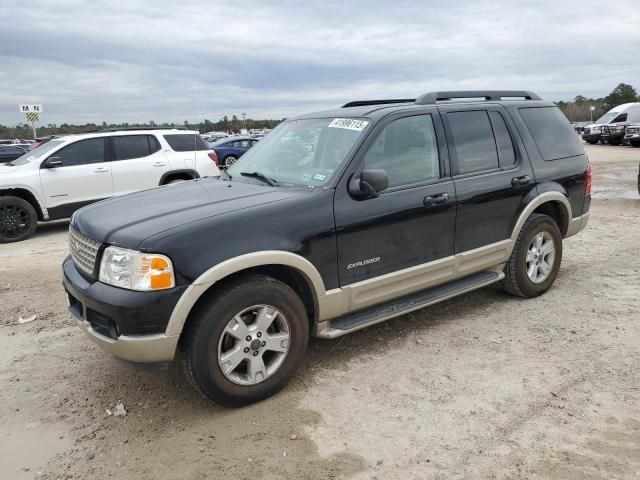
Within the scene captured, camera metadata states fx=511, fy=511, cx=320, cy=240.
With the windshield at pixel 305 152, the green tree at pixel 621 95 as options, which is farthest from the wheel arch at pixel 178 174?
the green tree at pixel 621 95

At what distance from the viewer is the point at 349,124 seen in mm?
3902

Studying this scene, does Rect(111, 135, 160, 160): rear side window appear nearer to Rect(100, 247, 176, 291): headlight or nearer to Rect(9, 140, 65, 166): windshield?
Rect(9, 140, 65, 166): windshield

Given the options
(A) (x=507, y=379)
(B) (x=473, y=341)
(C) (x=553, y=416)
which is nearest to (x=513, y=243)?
(B) (x=473, y=341)

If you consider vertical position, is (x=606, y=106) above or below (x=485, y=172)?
above

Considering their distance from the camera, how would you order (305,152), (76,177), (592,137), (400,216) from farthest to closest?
1. (592,137)
2. (76,177)
3. (305,152)
4. (400,216)

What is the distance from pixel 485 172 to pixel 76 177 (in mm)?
7215

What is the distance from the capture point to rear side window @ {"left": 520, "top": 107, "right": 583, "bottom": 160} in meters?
4.85

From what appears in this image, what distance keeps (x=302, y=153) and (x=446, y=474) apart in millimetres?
2499

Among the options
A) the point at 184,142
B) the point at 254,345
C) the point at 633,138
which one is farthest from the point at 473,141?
the point at 633,138

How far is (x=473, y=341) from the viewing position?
408cm

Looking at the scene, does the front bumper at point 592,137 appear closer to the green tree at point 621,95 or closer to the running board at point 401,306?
the running board at point 401,306

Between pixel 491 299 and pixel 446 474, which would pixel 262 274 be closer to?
pixel 446 474

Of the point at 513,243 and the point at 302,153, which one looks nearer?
the point at 302,153

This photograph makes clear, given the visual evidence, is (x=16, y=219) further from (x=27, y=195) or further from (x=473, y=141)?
(x=473, y=141)
